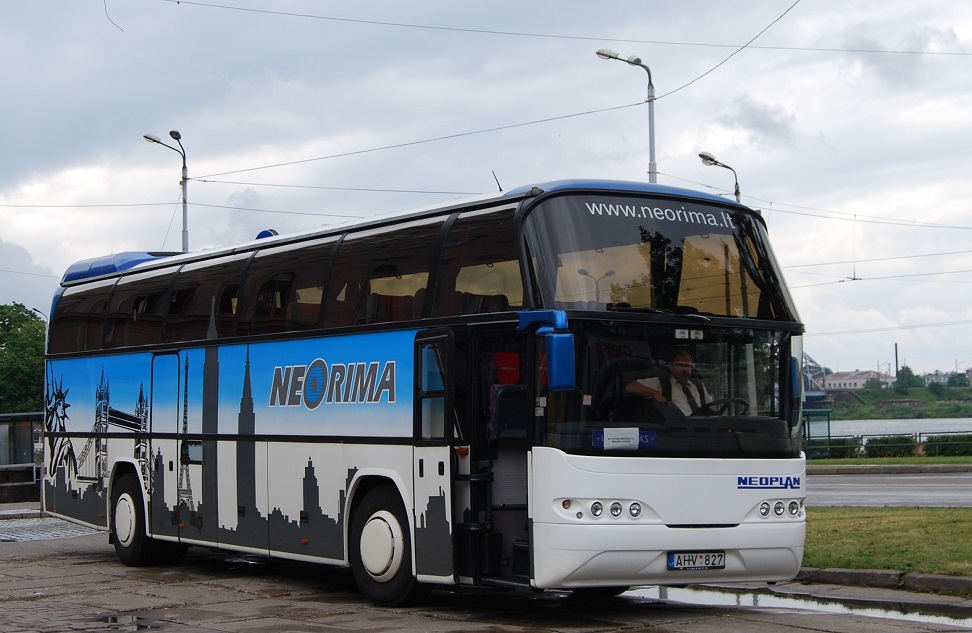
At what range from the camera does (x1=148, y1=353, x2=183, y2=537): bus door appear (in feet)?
52.2

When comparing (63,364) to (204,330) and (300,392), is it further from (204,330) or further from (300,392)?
(300,392)

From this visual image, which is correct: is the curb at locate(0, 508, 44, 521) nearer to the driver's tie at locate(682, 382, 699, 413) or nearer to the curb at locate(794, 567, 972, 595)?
the curb at locate(794, 567, 972, 595)

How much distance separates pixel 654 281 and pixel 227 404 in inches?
238

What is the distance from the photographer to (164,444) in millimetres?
16188

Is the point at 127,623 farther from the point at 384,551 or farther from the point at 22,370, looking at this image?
the point at 22,370

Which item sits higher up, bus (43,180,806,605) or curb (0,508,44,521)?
bus (43,180,806,605)

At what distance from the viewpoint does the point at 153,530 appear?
1633 centimetres

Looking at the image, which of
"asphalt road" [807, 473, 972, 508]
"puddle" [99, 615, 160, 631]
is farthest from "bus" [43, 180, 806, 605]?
"asphalt road" [807, 473, 972, 508]

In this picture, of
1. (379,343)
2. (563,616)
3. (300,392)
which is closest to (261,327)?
(300,392)

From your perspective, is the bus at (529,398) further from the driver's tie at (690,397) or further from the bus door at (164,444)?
the bus door at (164,444)

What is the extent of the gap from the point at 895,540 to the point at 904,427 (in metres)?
102

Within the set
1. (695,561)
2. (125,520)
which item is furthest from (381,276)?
(125,520)

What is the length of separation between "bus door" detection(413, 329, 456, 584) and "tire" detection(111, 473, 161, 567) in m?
6.31

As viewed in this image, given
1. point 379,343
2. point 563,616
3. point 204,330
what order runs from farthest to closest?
point 204,330 → point 379,343 → point 563,616
